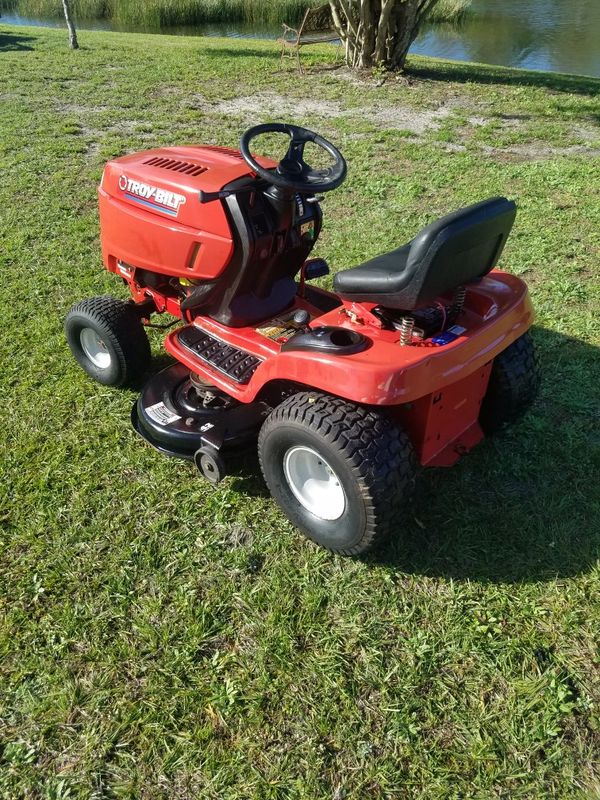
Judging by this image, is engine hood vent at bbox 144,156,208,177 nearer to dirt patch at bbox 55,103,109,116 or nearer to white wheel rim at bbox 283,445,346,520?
white wheel rim at bbox 283,445,346,520

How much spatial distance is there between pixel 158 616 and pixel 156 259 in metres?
1.57

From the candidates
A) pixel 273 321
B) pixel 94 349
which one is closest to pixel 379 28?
pixel 94 349

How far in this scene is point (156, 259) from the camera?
296 centimetres

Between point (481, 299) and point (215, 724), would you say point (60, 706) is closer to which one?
point (215, 724)

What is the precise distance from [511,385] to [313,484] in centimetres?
91

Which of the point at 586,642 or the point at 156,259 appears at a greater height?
the point at 156,259

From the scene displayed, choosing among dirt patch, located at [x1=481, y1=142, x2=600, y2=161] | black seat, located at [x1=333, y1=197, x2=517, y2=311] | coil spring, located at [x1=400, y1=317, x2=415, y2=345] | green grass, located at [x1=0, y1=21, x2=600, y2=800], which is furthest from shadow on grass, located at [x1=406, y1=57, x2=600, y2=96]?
coil spring, located at [x1=400, y1=317, x2=415, y2=345]

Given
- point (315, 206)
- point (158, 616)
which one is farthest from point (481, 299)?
point (158, 616)

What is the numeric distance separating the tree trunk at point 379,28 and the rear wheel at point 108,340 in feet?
26.3

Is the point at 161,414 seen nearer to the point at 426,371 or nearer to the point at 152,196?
the point at 152,196

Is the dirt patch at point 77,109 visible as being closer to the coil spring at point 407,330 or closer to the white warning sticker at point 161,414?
the white warning sticker at point 161,414

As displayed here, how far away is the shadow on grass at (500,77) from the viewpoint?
9531 millimetres

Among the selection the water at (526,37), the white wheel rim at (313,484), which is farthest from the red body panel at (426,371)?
the water at (526,37)

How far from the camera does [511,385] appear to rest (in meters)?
2.64
